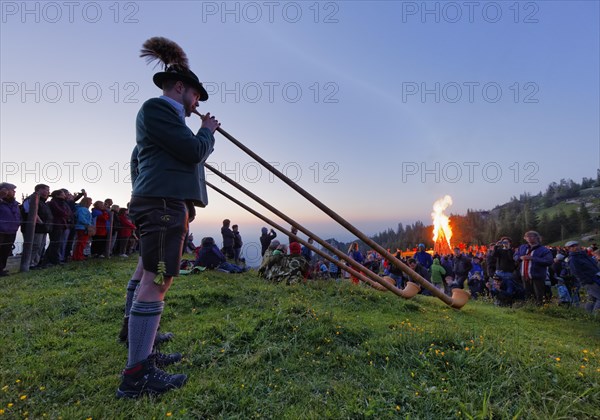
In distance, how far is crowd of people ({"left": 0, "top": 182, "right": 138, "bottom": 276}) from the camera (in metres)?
9.72

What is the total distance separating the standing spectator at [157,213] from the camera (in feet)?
9.35

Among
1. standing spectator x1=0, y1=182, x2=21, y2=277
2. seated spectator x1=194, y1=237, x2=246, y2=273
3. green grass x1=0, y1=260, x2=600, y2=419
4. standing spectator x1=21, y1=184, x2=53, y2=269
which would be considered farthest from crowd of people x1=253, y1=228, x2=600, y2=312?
standing spectator x1=0, y1=182, x2=21, y2=277

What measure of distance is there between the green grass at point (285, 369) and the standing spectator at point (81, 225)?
6.81 m

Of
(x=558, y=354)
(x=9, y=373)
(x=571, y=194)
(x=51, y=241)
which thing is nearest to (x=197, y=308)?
(x=9, y=373)

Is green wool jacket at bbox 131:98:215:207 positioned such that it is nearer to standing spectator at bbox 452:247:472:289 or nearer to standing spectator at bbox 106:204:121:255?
standing spectator at bbox 106:204:121:255

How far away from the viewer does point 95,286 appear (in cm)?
764

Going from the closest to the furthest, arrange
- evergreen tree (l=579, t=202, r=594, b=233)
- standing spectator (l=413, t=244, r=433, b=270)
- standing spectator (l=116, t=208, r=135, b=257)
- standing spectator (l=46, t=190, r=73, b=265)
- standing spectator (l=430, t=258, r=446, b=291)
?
standing spectator (l=46, t=190, r=73, b=265), standing spectator (l=116, t=208, r=135, b=257), standing spectator (l=430, t=258, r=446, b=291), standing spectator (l=413, t=244, r=433, b=270), evergreen tree (l=579, t=202, r=594, b=233)

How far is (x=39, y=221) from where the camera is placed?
34.5 feet

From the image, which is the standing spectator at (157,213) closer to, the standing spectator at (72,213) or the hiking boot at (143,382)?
A: the hiking boot at (143,382)

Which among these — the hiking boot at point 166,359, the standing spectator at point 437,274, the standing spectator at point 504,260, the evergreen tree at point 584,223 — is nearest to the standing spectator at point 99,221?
the hiking boot at point 166,359

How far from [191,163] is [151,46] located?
5.16 feet

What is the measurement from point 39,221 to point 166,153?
34.0 feet

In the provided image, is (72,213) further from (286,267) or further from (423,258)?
(423,258)

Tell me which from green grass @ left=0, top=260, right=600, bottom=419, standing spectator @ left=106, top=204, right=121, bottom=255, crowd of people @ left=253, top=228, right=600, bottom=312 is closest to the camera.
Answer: green grass @ left=0, top=260, right=600, bottom=419
